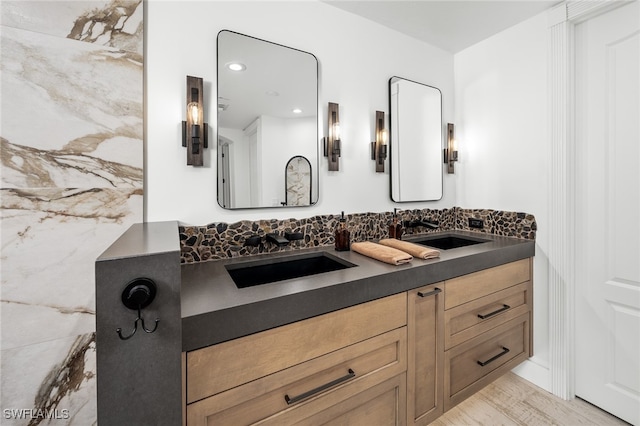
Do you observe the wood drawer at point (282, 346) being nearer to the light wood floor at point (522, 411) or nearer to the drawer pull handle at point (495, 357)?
the drawer pull handle at point (495, 357)

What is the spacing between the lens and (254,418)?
0.95 metres

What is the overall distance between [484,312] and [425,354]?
0.54m

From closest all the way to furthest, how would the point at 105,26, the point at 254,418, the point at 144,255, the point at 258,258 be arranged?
the point at 144,255 < the point at 254,418 < the point at 105,26 < the point at 258,258

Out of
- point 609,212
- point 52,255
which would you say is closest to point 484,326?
point 609,212

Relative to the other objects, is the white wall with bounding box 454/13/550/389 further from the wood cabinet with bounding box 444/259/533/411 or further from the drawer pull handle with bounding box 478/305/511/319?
the drawer pull handle with bounding box 478/305/511/319

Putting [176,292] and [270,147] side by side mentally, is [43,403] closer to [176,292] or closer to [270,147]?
[176,292]

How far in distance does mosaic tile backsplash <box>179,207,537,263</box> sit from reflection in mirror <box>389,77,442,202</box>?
0.62 feet

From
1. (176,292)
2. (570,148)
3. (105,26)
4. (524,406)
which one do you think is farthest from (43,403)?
(570,148)

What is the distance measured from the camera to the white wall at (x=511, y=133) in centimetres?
192

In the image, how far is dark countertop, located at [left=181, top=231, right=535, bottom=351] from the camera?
87 centimetres

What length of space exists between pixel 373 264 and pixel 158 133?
4.06ft

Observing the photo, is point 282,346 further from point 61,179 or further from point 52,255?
point 61,179

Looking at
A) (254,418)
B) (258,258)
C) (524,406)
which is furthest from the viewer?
(524,406)

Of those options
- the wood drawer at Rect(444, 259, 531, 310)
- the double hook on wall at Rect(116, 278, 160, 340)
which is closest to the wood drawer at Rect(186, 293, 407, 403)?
the double hook on wall at Rect(116, 278, 160, 340)
